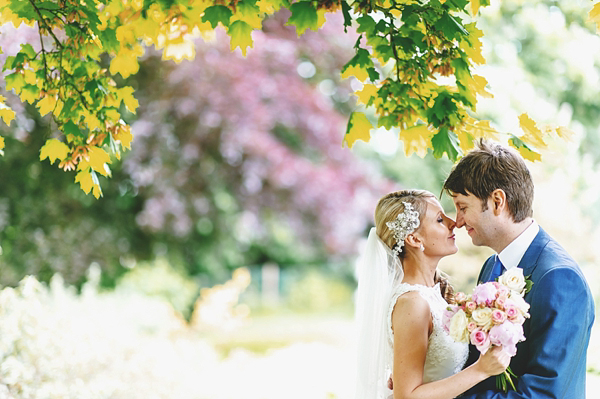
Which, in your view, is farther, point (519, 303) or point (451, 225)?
point (451, 225)

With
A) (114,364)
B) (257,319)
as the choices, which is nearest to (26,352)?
(114,364)

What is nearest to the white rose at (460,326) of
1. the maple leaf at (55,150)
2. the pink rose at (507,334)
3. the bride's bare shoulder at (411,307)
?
the pink rose at (507,334)

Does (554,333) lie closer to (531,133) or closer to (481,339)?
(481,339)

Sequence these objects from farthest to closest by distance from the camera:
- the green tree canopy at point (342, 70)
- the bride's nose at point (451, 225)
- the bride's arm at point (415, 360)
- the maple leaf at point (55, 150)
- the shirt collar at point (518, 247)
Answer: the maple leaf at point (55, 150)
the bride's nose at point (451, 225)
the green tree canopy at point (342, 70)
the shirt collar at point (518, 247)
the bride's arm at point (415, 360)

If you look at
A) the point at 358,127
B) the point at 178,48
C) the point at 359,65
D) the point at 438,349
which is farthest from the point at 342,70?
the point at 438,349

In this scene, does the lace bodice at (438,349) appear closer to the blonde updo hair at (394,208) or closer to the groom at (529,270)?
the groom at (529,270)

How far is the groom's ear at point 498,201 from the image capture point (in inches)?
105

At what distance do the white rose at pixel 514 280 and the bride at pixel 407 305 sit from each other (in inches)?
17.6

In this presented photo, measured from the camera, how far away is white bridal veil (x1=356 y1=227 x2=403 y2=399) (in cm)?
312

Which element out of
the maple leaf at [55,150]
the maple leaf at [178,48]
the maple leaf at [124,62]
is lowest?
the maple leaf at [55,150]

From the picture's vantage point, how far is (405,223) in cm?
306

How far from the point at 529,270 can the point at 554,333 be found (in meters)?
0.31

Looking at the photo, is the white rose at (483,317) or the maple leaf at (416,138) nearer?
the white rose at (483,317)

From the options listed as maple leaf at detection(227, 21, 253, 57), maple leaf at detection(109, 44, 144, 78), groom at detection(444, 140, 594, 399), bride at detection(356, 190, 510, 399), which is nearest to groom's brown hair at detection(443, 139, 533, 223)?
groom at detection(444, 140, 594, 399)
